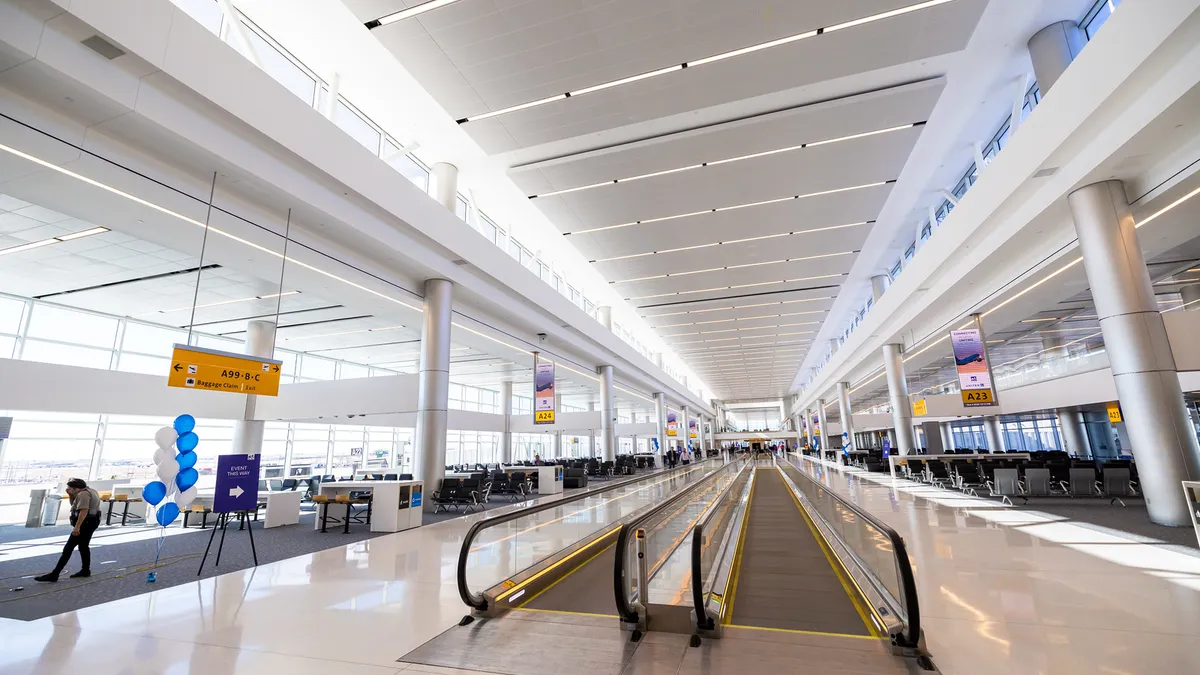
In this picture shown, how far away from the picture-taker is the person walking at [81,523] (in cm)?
610

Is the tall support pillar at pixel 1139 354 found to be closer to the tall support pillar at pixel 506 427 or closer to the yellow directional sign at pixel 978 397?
the yellow directional sign at pixel 978 397

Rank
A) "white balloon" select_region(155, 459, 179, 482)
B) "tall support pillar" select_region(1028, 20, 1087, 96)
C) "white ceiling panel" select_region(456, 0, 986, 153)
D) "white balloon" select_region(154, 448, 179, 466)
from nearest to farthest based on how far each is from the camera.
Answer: "white balloon" select_region(155, 459, 179, 482)
"white balloon" select_region(154, 448, 179, 466)
"white ceiling panel" select_region(456, 0, 986, 153)
"tall support pillar" select_region(1028, 20, 1087, 96)

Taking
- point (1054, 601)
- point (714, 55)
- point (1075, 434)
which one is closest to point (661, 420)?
point (1075, 434)

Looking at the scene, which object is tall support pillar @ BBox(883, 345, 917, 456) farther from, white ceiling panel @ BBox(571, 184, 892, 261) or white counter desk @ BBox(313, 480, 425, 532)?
white counter desk @ BBox(313, 480, 425, 532)

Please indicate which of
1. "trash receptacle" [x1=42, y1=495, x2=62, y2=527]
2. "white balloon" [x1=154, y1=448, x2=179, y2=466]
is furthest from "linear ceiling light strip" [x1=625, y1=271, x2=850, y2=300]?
"trash receptacle" [x1=42, y1=495, x2=62, y2=527]

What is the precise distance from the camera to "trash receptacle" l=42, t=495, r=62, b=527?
11.8m

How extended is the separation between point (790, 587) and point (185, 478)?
8.43m

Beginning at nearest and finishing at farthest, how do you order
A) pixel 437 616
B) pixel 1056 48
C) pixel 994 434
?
pixel 437 616, pixel 1056 48, pixel 994 434

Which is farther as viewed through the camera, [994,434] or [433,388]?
[994,434]

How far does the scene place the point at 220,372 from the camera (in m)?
7.18

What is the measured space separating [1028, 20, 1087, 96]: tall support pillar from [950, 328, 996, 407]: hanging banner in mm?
7174

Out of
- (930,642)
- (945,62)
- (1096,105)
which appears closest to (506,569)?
(930,642)

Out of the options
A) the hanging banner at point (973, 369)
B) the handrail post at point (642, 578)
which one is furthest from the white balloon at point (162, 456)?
the hanging banner at point (973, 369)

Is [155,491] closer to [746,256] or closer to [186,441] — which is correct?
[186,441]
